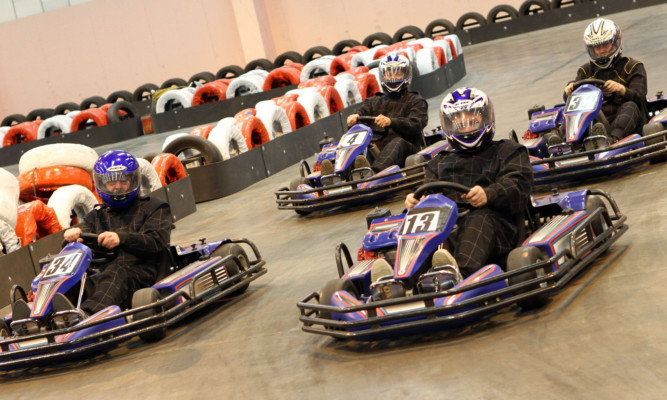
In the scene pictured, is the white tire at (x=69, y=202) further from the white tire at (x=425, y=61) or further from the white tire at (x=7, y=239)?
the white tire at (x=425, y=61)

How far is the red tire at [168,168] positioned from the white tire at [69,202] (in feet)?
3.08

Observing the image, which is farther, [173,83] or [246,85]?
[173,83]

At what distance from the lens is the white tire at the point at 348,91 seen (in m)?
11.0

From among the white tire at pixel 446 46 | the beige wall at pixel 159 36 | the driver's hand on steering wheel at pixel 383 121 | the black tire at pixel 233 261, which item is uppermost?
the beige wall at pixel 159 36

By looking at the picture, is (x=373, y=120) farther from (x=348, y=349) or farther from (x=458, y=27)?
(x=458, y=27)

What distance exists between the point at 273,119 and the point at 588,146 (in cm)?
466

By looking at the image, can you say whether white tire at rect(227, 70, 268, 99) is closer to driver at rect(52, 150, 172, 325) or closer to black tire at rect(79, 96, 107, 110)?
black tire at rect(79, 96, 107, 110)

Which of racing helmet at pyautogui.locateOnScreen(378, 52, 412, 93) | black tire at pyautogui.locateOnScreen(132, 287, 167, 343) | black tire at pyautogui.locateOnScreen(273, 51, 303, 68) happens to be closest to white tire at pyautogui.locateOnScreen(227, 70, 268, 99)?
black tire at pyautogui.locateOnScreen(273, 51, 303, 68)

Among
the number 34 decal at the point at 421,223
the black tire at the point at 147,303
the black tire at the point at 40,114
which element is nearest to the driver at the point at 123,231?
the black tire at the point at 147,303

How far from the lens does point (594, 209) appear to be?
4305mm

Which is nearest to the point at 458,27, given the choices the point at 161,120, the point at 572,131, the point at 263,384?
the point at 161,120

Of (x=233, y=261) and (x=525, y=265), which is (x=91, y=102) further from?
(x=525, y=265)

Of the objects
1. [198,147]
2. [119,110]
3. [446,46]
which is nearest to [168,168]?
[198,147]

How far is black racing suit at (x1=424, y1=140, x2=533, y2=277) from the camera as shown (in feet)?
12.8
